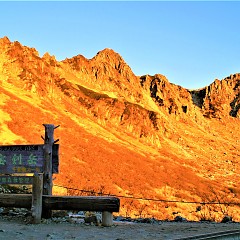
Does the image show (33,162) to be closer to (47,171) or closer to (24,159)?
(24,159)

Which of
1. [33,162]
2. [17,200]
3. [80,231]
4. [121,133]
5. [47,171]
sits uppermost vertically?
[121,133]

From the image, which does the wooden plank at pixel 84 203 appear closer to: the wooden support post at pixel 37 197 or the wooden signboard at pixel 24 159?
the wooden support post at pixel 37 197

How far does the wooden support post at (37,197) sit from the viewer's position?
32.8 ft

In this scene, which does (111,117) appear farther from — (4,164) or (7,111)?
(4,164)

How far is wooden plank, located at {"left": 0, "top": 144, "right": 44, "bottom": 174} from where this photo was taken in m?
10.8

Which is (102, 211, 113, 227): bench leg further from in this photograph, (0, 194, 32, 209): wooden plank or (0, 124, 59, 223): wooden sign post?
(0, 194, 32, 209): wooden plank

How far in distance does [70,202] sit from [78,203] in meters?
0.21

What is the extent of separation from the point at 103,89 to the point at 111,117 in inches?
1069

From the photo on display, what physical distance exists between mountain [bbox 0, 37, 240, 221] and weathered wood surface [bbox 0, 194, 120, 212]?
5.03 metres

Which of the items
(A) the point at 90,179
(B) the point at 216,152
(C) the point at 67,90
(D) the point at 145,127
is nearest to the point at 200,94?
(B) the point at 216,152

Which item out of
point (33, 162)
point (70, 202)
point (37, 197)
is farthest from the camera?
point (33, 162)

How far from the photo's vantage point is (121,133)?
72.8 m


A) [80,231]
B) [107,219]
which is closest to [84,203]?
[107,219]

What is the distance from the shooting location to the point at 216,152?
340ft
